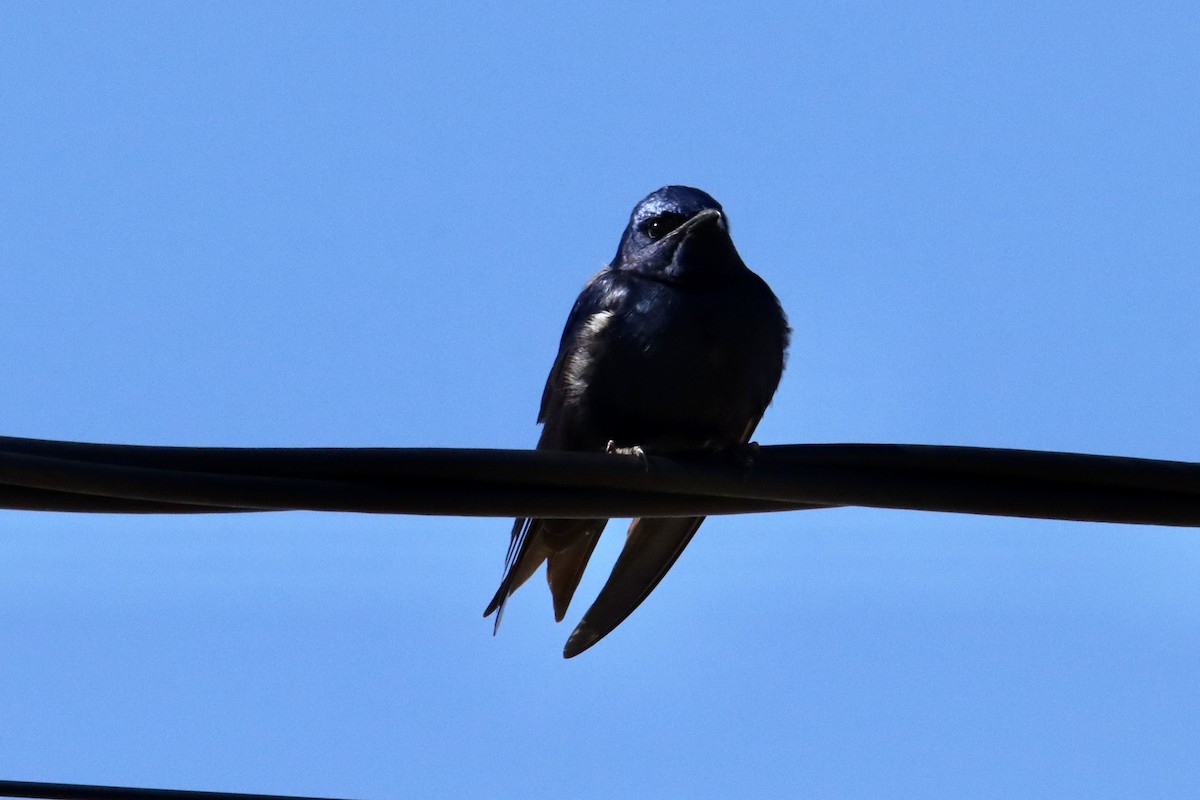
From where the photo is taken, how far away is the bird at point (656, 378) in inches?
195

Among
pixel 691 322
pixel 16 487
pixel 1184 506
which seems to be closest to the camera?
pixel 16 487

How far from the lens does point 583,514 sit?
9.74 ft

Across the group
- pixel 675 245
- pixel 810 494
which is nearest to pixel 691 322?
pixel 675 245

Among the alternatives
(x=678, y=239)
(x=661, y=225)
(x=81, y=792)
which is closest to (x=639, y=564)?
(x=678, y=239)

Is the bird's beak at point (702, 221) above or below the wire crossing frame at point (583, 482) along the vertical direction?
above

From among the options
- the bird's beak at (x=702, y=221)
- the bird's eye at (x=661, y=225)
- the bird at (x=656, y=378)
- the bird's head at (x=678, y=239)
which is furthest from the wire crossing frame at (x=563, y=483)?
the bird's eye at (x=661, y=225)

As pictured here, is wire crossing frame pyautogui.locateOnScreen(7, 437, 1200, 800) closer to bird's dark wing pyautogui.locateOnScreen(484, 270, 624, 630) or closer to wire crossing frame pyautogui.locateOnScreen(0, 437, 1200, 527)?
wire crossing frame pyautogui.locateOnScreen(0, 437, 1200, 527)

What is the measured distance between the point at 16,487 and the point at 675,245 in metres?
A: 3.06

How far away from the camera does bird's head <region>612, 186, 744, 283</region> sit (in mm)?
5328

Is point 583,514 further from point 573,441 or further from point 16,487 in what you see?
point 573,441

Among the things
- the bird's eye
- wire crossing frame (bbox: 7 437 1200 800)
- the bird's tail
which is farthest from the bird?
wire crossing frame (bbox: 7 437 1200 800)

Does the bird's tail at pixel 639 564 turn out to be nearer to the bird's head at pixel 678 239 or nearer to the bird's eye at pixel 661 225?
the bird's head at pixel 678 239

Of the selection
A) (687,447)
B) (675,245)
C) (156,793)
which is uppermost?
(675,245)

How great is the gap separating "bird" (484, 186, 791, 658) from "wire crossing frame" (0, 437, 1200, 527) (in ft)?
5.90
